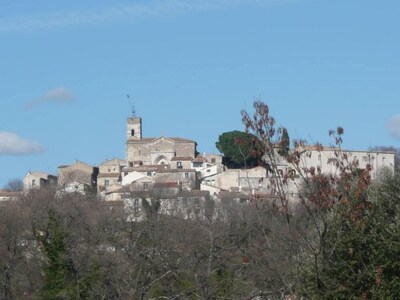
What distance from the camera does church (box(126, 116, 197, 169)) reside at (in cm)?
8612

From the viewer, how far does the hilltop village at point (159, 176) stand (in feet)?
227

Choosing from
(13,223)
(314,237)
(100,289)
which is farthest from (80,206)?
(314,237)

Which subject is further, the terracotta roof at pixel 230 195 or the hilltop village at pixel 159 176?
the hilltop village at pixel 159 176

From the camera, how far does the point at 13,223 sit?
42.7m

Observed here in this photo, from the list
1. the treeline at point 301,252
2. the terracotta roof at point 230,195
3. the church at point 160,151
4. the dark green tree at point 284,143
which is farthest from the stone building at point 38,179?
the dark green tree at point 284,143

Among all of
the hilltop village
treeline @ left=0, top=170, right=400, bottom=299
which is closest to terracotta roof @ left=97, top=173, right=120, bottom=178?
the hilltop village

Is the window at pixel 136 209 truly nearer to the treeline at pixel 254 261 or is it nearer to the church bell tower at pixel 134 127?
the treeline at pixel 254 261

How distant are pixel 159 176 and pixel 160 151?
9.58m

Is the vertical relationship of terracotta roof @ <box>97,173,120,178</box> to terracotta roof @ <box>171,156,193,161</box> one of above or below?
below

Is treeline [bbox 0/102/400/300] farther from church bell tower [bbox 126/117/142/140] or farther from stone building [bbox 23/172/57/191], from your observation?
church bell tower [bbox 126/117/142/140]

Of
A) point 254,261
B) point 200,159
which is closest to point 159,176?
point 200,159

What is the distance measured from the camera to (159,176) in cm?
7906

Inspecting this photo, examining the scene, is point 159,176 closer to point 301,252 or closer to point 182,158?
point 182,158

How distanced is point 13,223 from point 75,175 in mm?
42441
